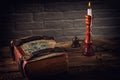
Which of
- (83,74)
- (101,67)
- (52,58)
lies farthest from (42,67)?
(101,67)

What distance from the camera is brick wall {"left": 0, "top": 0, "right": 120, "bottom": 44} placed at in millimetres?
2996

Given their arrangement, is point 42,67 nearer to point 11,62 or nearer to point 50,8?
point 11,62

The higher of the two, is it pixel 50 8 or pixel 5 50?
pixel 50 8

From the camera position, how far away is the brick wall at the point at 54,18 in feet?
9.83

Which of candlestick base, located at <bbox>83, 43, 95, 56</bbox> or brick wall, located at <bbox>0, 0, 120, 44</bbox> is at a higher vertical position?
brick wall, located at <bbox>0, 0, 120, 44</bbox>

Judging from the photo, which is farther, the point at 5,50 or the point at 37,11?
the point at 37,11

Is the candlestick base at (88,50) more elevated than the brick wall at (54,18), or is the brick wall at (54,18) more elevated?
the brick wall at (54,18)

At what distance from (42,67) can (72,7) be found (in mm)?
1287

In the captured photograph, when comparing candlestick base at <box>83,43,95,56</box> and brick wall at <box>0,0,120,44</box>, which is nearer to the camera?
candlestick base at <box>83,43,95,56</box>

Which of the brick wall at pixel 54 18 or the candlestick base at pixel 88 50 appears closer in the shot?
the candlestick base at pixel 88 50

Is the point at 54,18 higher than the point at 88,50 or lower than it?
higher

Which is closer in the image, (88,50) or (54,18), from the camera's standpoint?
(88,50)

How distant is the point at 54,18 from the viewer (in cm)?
307

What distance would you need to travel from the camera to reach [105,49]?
2.54m
